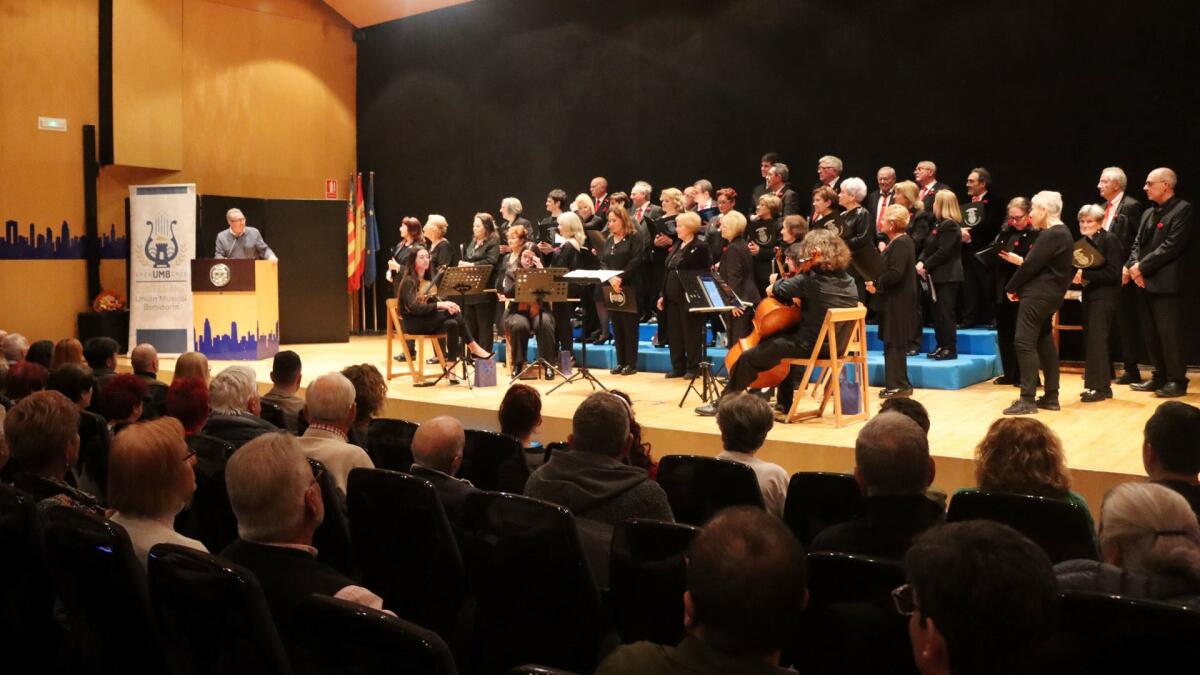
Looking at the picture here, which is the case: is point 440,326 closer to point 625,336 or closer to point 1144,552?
point 625,336

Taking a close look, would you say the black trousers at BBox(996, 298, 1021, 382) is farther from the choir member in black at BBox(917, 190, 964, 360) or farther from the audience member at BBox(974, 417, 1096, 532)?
the audience member at BBox(974, 417, 1096, 532)

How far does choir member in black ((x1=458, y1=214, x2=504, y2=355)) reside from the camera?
10391 millimetres

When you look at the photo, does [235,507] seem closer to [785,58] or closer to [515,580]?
[515,580]

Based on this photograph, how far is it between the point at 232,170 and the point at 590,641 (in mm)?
12956

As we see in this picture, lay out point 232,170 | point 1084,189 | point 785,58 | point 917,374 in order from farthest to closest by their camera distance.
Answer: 1. point 232,170
2. point 785,58
3. point 1084,189
4. point 917,374

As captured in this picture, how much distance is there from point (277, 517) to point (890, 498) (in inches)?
62.1

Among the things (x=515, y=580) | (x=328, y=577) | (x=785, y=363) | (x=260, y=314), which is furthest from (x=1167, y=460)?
(x=260, y=314)

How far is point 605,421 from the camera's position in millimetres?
3396

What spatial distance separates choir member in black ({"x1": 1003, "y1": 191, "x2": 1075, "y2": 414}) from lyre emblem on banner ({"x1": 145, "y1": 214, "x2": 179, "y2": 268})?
9.22m

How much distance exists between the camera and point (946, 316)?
9148 mm

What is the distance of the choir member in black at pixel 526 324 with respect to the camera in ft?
31.9

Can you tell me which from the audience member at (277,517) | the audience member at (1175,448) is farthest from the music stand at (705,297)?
the audience member at (277,517)

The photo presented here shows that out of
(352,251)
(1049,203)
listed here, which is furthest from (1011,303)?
(352,251)

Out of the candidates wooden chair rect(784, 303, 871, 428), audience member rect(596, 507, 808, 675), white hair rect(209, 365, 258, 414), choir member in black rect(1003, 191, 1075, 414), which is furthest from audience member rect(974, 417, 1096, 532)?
choir member in black rect(1003, 191, 1075, 414)
